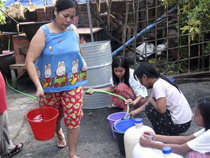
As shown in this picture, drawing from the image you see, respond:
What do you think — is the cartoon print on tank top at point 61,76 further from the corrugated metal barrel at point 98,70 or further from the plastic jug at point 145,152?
the corrugated metal barrel at point 98,70

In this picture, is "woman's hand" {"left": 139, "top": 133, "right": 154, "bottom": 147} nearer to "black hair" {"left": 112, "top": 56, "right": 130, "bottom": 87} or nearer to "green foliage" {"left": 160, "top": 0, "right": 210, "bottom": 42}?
"black hair" {"left": 112, "top": 56, "right": 130, "bottom": 87}

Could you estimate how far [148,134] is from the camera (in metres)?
2.13

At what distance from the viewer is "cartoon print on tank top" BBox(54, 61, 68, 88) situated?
2.42 m

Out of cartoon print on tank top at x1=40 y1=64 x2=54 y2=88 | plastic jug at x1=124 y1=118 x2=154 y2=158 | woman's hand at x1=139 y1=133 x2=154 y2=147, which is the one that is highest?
cartoon print on tank top at x1=40 y1=64 x2=54 y2=88

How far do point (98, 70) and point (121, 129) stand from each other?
1410mm

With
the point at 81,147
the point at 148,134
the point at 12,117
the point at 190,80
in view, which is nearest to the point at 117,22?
the point at 190,80

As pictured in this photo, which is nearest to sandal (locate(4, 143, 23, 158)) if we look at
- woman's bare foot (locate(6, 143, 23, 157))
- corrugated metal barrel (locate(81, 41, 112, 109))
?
woman's bare foot (locate(6, 143, 23, 157))

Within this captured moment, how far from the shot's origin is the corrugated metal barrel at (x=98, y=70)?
3.77 metres

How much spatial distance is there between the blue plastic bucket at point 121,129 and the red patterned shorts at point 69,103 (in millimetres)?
399

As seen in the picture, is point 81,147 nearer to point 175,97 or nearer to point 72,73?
point 72,73

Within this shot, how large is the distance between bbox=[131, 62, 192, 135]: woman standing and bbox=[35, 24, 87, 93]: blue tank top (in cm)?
67

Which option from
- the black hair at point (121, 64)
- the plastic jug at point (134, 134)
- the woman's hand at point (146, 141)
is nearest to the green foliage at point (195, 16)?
the black hair at point (121, 64)

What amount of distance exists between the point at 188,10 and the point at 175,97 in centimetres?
268

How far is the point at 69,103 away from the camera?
2.48 m
